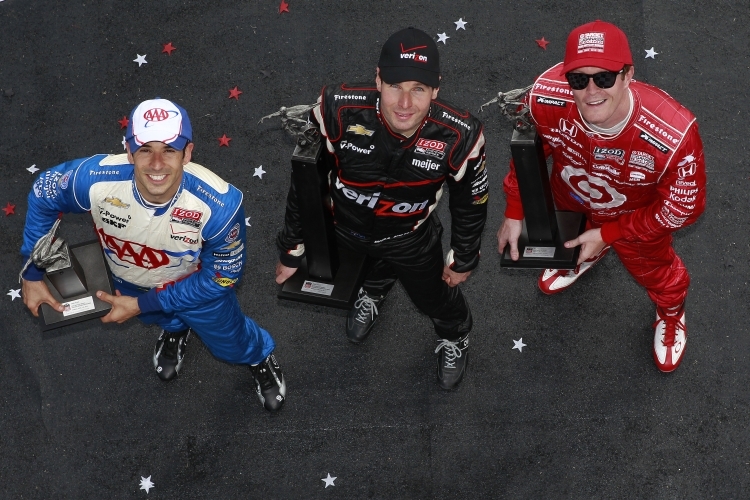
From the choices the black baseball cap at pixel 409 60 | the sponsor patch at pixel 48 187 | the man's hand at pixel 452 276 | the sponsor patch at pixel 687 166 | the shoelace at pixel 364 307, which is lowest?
the shoelace at pixel 364 307

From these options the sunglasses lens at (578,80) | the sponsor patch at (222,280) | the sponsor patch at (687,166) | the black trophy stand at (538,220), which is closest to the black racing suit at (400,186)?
the black trophy stand at (538,220)

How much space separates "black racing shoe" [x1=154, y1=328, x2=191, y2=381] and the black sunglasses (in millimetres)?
3300

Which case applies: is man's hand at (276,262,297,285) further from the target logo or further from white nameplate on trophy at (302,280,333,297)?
the target logo

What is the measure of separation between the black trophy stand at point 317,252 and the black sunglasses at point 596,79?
4.29 ft

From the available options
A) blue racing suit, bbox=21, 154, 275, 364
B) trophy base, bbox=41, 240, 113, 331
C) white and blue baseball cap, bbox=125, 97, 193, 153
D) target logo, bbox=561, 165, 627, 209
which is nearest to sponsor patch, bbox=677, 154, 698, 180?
target logo, bbox=561, 165, 627, 209

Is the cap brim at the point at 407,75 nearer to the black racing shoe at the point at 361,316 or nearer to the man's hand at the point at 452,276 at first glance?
the man's hand at the point at 452,276

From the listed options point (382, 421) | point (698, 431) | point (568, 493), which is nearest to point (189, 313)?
point (382, 421)

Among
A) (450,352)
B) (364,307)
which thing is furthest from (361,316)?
(450,352)

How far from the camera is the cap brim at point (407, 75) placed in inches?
171

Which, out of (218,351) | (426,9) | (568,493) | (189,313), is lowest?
(568,493)

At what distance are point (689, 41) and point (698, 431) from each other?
10.6 feet

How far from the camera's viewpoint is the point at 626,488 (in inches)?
234

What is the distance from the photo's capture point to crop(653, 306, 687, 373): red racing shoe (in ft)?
20.5

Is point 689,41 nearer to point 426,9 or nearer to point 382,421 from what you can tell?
point 426,9
